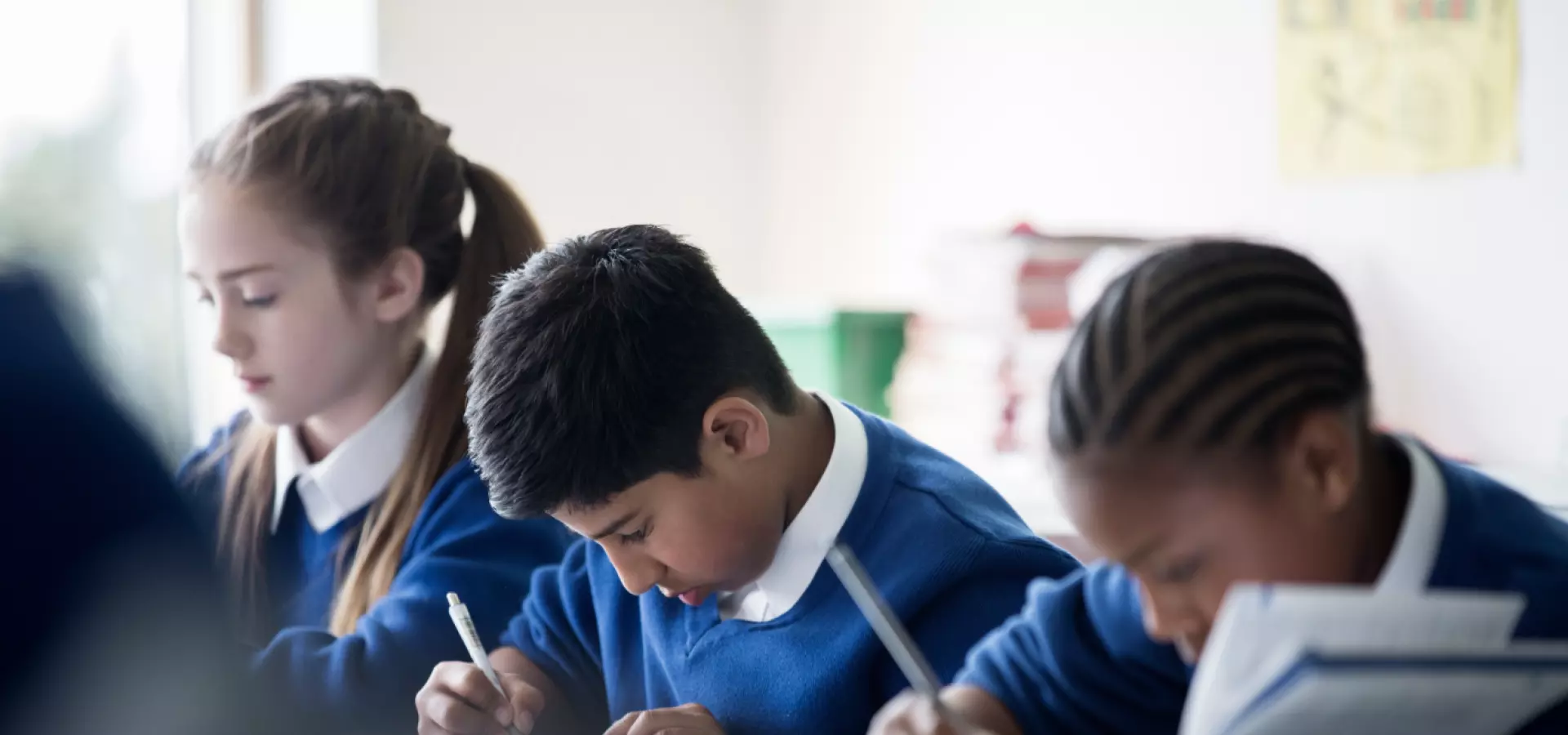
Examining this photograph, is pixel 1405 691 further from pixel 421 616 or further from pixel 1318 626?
pixel 421 616

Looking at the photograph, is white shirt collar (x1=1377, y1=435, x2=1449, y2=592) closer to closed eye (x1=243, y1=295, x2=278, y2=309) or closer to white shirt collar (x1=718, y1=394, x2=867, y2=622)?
white shirt collar (x1=718, y1=394, x2=867, y2=622)

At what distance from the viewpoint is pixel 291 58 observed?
8.47 ft

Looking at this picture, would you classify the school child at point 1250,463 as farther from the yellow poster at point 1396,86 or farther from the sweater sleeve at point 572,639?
the yellow poster at point 1396,86

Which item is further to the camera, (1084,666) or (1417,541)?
(1084,666)

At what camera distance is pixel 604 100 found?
280 centimetres

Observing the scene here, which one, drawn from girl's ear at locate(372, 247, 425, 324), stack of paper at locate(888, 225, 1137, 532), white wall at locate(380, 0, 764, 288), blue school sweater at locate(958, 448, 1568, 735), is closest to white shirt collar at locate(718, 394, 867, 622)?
blue school sweater at locate(958, 448, 1568, 735)

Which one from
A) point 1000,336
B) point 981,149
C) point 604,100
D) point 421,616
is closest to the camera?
point 421,616

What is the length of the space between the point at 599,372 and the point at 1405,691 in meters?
0.49

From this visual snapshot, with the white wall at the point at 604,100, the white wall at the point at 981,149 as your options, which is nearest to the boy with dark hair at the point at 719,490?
the white wall at the point at 981,149

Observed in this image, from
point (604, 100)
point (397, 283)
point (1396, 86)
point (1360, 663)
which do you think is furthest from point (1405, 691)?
point (604, 100)

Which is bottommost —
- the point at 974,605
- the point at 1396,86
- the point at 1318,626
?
the point at 974,605

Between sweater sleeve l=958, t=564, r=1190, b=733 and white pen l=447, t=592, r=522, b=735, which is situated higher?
sweater sleeve l=958, t=564, r=1190, b=733

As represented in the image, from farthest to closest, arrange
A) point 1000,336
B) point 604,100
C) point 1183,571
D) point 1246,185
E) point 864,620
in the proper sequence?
1. point 604,100
2. point 1000,336
3. point 1246,185
4. point 864,620
5. point 1183,571

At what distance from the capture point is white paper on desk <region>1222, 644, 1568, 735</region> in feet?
Result: 1.80
